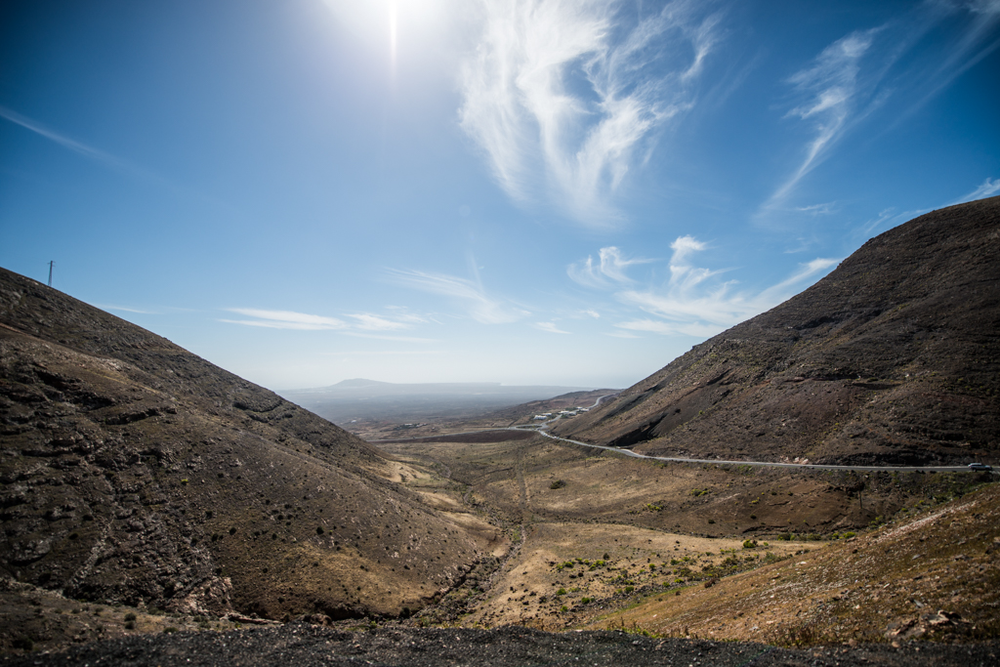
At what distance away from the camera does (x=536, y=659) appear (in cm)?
1136

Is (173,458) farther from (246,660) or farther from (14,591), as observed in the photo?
(246,660)

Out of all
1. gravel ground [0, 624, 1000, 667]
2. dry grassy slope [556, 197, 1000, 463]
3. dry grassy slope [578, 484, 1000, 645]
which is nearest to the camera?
dry grassy slope [578, 484, 1000, 645]

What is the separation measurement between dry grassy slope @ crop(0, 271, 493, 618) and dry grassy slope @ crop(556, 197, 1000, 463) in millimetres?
35287

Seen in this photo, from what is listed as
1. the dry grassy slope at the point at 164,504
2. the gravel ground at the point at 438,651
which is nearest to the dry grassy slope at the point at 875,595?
the gravel ground at the point at 438,651

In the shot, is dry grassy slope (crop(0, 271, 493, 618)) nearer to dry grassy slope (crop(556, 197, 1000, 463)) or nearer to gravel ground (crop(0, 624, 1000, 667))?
gravel ground (crop(0, 624, 1000, 667))

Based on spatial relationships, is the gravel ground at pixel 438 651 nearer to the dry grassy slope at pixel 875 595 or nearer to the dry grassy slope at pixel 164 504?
the dry grassy slope at pixel 875 595

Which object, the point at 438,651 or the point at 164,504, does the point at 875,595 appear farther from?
the point at 164,504

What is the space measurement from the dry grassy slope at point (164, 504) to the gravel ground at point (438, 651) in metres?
6.21

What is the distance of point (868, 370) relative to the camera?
43469 mm

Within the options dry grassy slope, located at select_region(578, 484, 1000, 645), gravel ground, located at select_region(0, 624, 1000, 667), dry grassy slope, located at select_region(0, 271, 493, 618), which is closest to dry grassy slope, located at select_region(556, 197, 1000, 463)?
dry grassy slope, located at select_region(578, 484, 1000, 645)

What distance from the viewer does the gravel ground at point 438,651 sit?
343 inches

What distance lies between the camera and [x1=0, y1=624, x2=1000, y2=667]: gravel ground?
28.6ft

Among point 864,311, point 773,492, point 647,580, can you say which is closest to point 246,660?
point 647,580

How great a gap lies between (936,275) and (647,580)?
63091mm
